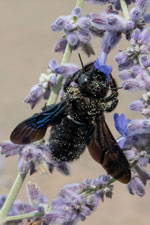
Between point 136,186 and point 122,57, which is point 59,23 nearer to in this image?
point 122,57

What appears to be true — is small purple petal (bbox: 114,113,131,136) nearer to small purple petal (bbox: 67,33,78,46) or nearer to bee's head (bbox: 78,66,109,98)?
bee's head (bbox: 78,66,109,98)

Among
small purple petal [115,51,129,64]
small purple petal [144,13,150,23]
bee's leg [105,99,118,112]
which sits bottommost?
bee's leg [105,99,118,112]

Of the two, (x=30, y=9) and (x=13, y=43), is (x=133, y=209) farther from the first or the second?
(x=30, y=9)

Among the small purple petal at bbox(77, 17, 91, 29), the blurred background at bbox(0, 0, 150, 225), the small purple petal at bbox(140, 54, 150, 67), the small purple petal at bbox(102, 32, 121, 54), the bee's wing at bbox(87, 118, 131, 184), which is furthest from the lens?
the blurred background at bbox(0, 0, 150, 225)

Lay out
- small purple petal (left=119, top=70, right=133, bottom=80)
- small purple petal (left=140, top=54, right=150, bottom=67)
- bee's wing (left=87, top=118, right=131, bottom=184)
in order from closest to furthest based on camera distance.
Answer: bee's wing (left=87, top=118, right=131, bottom=184) → small purple petal (left=140, top=54, right=150, bottom=67) → small purple petal (left=119, top=70, right=133, bottom=80)

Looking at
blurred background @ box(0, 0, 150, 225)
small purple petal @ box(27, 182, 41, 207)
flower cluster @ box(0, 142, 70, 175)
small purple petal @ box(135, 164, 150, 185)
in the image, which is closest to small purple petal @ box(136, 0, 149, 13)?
small purple petal @ box(135, 164, 150, 185)

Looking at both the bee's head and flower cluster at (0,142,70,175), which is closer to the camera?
the bee's head

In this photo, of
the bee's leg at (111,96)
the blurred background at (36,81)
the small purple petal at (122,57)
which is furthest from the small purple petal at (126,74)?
the blurred background at (36,81)
